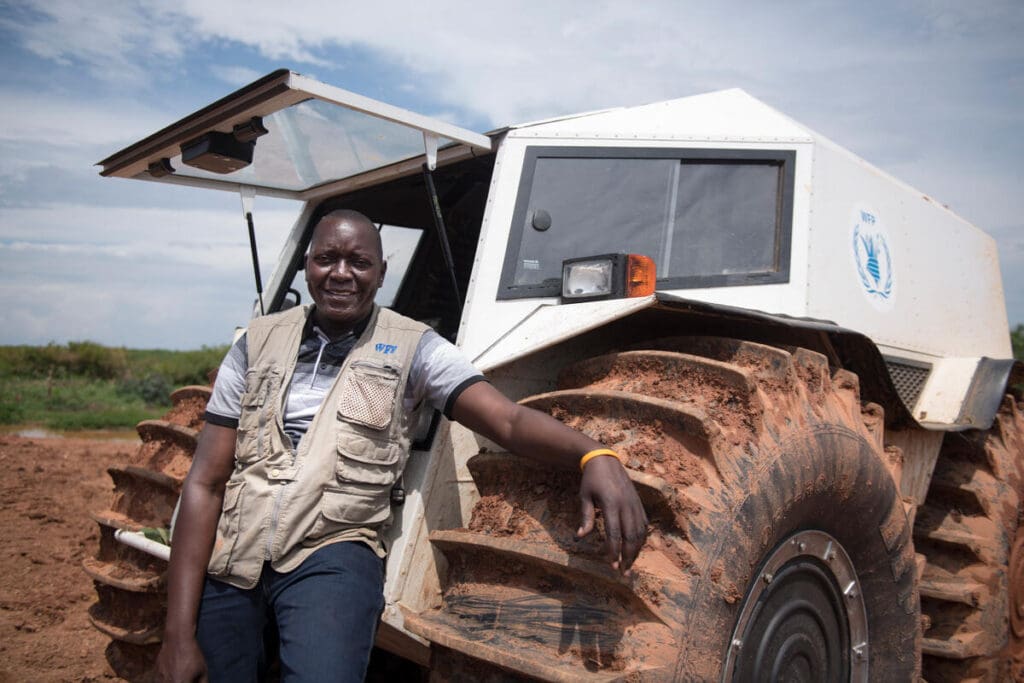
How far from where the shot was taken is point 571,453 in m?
2.12

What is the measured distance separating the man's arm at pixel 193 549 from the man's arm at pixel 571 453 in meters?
0.75

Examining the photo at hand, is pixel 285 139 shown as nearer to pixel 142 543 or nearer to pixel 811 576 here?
pixel 142 543

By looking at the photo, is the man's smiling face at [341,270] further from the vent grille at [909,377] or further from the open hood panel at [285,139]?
the vent grille at [909,377]

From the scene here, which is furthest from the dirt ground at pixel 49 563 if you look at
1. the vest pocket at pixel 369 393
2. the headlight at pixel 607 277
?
the headlight at pixel 607 277

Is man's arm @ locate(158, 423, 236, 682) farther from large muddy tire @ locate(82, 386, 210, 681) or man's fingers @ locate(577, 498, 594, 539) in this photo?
man's fingers @ locate(577, 498, 594, 539)

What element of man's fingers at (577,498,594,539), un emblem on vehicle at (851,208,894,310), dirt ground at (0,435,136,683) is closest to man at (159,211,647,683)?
man's fingers at (577,498,594,539)

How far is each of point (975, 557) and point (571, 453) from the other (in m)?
2.56

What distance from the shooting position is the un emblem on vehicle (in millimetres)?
3721

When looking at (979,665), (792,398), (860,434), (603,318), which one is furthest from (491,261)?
(979,665)

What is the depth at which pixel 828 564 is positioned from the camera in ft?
8.89

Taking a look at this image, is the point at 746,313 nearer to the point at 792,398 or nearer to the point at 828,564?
the point at 792,398

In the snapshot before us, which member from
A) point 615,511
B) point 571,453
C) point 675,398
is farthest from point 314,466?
point 675,398

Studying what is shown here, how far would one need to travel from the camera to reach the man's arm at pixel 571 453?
6.40ft

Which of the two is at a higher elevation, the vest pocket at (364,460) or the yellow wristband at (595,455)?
the yellow wristband at (595,455)
